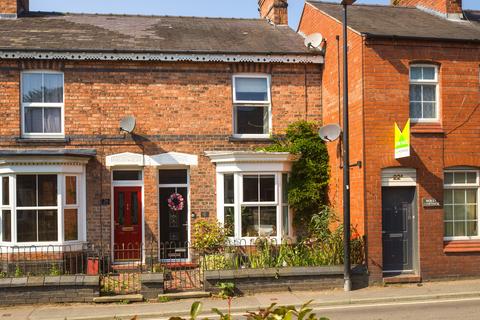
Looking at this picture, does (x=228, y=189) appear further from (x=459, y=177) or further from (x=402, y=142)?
(x=459, y=177)

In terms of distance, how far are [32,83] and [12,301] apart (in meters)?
6.08

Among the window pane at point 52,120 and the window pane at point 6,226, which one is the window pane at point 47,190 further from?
the window pane at point 52,120

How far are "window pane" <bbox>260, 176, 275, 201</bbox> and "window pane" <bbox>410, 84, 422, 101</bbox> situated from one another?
4320mm

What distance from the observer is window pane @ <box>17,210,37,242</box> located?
525 inches

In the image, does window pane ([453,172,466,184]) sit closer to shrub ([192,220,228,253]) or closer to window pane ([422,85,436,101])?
window pane ([422,85,436,101])

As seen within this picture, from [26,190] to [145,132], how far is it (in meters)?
3.47

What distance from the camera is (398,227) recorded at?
13.0 meters

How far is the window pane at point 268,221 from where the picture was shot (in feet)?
47.6

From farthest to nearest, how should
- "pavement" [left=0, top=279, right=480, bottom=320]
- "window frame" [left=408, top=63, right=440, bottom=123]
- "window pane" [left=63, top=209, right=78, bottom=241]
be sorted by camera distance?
1. "window pane" [left=63, top=209, right=78, bottom=241]
2. "window frame" [left=408, top=63, right=440, bottom=123]
3. "pavement" [left=0, top=279, right=480, bottom=320]

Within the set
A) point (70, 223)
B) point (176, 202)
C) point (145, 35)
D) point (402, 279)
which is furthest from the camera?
point (145, 35)

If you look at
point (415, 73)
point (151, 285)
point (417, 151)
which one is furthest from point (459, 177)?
point (151, 285)

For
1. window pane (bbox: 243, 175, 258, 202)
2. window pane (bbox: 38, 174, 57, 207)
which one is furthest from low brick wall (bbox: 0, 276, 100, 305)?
window pane (bbox: 243, 175, 258, 202)

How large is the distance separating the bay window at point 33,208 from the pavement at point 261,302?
284 cm

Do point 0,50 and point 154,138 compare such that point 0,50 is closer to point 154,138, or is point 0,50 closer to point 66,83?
point 66,83
